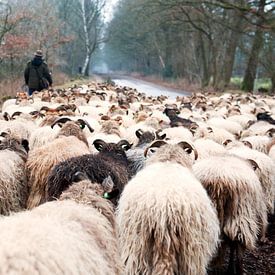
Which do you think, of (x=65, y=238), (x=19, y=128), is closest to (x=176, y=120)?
(x=19, y=128)

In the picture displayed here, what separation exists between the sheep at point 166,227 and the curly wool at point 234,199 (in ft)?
2.25

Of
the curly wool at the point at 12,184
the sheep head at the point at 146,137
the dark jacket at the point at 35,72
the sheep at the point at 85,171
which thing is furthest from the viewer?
the dark jacket at the point at 35,72

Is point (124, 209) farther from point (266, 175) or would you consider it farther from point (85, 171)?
point (266, 175)

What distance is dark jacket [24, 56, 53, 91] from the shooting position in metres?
15.9

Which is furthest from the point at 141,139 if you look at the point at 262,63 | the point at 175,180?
the point at 262,63

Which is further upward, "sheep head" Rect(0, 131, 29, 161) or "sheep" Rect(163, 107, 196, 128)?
"sheep head" Rect(0, 131, 29, 161)

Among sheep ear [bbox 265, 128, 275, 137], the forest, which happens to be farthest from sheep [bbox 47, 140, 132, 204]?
the forest

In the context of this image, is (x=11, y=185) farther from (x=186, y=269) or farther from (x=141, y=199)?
(x=186, y=269)

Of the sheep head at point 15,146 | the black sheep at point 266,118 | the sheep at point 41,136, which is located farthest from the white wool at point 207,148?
the black sheep at point 266,118

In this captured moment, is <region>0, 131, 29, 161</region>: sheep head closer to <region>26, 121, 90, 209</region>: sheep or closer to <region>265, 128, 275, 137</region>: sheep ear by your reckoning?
<region>26, 121, 90, 209</region>: sheep

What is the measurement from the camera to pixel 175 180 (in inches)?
163

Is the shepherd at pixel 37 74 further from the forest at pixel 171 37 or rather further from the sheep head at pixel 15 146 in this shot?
the sheep head at pixel 15 146

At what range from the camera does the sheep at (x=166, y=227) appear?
3852 mm

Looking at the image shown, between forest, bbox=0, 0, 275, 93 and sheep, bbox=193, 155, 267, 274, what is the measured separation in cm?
1457
